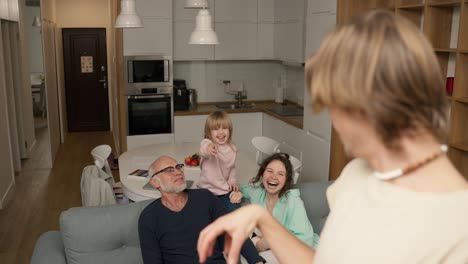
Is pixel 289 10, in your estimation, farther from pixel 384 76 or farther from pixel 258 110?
pixel 384 76

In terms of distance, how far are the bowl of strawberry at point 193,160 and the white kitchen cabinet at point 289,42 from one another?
197 centimetres

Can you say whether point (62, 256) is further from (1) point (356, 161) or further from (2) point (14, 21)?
(2) point (14, 21)

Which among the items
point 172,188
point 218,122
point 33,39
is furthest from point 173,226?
point 33,39

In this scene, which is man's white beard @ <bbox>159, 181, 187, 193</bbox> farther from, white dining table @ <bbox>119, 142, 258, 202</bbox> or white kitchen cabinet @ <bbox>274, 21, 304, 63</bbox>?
white kitchen cabinet @ <bbox>274, 21, 304, 63</bbox>

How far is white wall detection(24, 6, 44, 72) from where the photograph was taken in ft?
21.5

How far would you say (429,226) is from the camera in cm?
64

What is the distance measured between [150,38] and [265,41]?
1.46 meters

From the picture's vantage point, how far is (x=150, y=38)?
205 inches

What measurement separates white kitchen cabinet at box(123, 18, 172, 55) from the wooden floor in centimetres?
175

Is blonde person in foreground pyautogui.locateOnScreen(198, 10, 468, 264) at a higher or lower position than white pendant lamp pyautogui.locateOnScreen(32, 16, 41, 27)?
lower

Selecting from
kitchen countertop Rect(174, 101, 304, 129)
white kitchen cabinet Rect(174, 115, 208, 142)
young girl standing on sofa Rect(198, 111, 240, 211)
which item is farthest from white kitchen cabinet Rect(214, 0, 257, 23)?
young girl standing on sofa Rect(198, 111, 240, 211)

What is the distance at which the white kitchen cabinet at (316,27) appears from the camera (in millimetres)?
4078

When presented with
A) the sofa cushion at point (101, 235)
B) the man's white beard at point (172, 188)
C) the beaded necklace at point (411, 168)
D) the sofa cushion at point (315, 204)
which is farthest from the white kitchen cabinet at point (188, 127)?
the beaded necklace at point (411, 168)

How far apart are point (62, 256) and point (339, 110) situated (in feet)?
6.93
